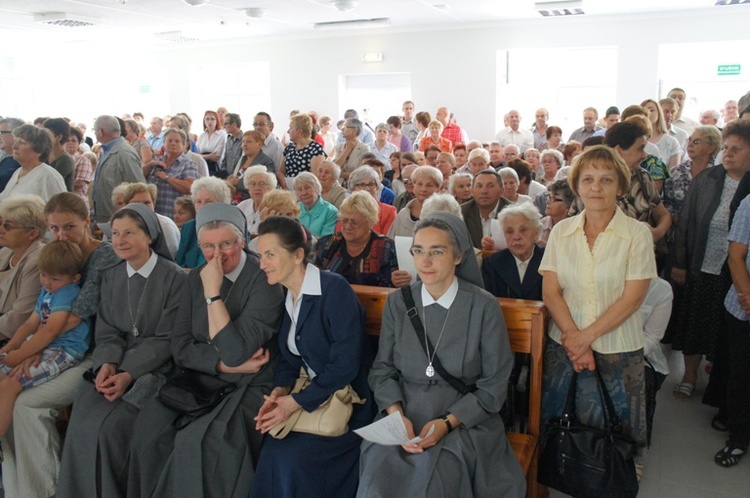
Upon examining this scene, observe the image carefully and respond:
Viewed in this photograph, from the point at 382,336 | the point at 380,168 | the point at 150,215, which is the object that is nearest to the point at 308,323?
the point at 382,336

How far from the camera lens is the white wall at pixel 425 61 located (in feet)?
35.9

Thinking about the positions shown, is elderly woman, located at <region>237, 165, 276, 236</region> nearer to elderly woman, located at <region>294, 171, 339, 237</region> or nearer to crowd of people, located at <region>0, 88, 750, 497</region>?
elderly woman, located at <region>294, 171, 339, 237</region>

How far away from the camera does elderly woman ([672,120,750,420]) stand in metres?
3.26

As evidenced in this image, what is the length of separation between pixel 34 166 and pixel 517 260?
3.95m

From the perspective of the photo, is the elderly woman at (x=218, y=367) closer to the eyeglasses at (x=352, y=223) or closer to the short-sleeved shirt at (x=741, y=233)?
the eyeglasses at (x=352, y=223)

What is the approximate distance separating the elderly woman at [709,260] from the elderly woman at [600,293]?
1124mm

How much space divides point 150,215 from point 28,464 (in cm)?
125

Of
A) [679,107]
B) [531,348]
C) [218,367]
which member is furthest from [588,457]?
[679,107]

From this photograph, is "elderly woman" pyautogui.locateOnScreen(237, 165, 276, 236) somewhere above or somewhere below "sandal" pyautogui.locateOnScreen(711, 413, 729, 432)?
above

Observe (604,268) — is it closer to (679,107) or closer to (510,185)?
(510,185)

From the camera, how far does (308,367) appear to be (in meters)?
2.53

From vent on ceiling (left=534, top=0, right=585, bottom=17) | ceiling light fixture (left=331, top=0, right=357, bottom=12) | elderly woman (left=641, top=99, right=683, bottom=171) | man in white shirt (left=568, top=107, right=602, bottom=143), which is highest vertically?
vent on ceiling (left=534, top=0, right=585, bottom=17)

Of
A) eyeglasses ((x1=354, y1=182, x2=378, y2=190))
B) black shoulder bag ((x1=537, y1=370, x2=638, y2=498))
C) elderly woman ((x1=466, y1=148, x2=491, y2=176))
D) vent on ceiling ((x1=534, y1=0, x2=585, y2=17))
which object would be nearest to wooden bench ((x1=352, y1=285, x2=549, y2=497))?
black shoulder bag ((x1=537, y1=370, x2=638, y2=498))

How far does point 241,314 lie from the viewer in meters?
2.61
